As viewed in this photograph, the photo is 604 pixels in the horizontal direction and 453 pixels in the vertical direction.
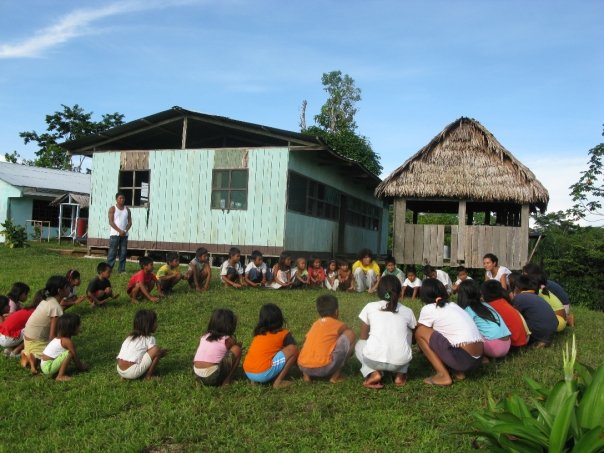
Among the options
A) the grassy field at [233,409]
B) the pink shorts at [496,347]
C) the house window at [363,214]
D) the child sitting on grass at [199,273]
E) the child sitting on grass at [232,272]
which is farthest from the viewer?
the house window at [363,214]

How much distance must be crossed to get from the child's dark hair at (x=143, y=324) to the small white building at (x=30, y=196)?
67.7ft

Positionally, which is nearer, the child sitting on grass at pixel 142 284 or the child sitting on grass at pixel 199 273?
the child sitting on grass at pixel 142 284

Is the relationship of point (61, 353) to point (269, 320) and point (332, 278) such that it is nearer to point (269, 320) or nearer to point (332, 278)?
point (269, 320)

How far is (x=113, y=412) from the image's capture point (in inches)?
192

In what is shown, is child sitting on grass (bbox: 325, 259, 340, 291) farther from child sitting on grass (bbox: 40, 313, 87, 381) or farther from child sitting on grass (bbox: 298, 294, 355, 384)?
child sitting on grass (bbox: 40, 313, 87, 381)

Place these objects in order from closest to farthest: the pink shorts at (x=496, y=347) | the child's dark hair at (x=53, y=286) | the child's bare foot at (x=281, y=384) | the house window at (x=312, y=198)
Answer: the child's bare foot at (x=281, y=384)
the pink shorts at (x=496, y=347)
the child's dark hair at (x=53, y=286)
the house window at (x=312, y=198)

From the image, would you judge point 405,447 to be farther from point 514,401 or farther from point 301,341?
point 301,341

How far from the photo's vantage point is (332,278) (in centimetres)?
1224

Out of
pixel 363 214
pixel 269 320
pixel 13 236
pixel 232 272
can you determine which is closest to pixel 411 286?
pixel 232 272

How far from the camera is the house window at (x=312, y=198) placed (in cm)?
1483

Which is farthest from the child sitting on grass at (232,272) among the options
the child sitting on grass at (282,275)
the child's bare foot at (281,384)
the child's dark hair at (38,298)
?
the child's bare foot at (281,384)

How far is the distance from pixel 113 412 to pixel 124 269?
798cm

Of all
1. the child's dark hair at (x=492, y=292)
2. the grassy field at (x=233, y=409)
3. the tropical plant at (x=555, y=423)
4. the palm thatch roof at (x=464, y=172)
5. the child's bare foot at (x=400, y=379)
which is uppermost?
the palm thatch roof at (x=464, y=172)

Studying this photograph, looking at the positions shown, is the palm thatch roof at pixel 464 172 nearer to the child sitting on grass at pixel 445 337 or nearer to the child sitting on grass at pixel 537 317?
the child sitting on grass at pixel 537 317
